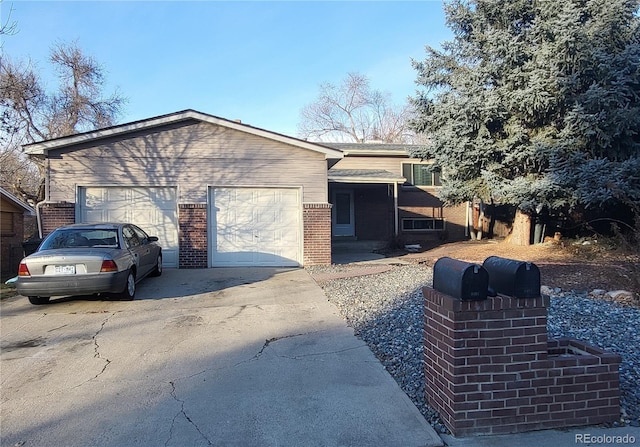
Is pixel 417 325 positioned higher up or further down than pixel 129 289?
further down

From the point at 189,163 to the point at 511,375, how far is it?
10.5 metres

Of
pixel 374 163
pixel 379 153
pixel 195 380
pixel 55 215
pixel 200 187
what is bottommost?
pixel 195 380

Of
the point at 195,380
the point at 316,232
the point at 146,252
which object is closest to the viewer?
the point at 195,380

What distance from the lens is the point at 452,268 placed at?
130 inches

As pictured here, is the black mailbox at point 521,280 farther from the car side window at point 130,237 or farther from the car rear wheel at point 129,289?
the car side window at point 130,237

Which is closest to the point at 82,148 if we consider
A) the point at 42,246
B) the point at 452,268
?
the point at 42,246

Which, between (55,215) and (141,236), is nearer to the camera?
(141,236)

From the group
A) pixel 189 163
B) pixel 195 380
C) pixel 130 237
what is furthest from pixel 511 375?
pixel 189 163

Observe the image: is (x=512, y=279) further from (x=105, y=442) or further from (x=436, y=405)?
(x=105, y=442)

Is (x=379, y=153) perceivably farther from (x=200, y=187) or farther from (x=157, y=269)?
(x=157, y=269)

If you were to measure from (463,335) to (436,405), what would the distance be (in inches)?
29.0

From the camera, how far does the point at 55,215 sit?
37.2 feet

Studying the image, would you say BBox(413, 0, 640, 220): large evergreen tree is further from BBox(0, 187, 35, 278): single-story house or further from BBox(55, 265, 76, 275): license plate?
BBox(0, 187, 35, 278): single-story house

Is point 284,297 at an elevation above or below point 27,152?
below
